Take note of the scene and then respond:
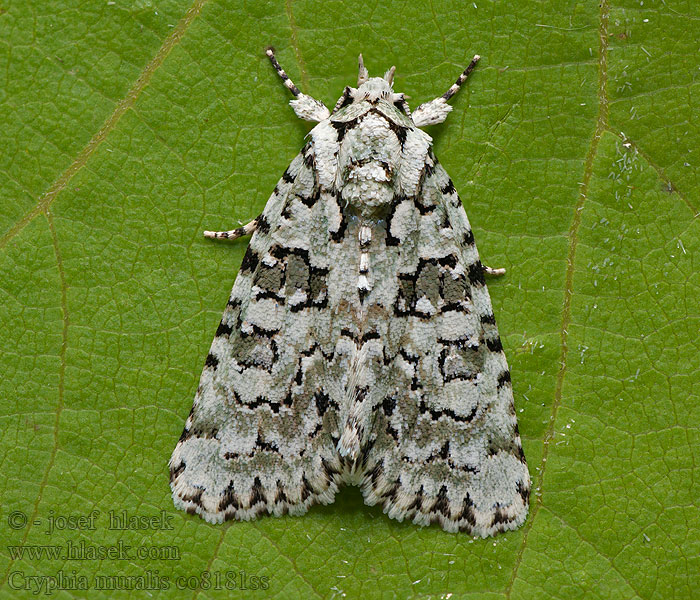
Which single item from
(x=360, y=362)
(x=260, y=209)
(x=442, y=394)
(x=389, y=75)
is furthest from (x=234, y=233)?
(x=442, y=394)

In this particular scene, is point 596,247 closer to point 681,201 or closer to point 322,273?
point 681,201

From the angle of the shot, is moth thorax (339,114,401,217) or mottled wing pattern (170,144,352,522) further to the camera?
mottled wing pattern (170,144,352,522)

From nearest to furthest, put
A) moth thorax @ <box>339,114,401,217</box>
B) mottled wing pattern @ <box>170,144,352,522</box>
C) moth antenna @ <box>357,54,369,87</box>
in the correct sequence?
moth thorax @ <box>339,114,401,217</box>
mottled wing pattern @ <box>170,144,352,522</box>
moth antenna @ <box>357,54,369,87</box>

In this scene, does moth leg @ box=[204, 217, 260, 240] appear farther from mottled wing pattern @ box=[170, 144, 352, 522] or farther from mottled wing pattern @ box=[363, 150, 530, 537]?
mottled wing pattern @ box=[363, 150, 530, 537]

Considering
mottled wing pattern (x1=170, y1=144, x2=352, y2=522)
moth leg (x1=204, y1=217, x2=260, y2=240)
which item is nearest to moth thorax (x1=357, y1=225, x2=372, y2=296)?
mottled wing pattern (x1=170, y1=144, x2=352, y2=522)

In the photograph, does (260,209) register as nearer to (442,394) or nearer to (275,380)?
(275,380)

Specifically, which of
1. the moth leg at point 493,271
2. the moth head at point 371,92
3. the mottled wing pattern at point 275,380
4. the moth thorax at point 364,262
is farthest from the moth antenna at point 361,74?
the moth leg at point 493,271
